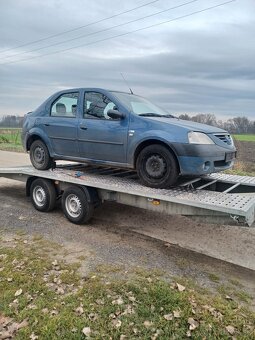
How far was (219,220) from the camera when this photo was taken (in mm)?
4473

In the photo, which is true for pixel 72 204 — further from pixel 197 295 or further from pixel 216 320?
pixel 216 320

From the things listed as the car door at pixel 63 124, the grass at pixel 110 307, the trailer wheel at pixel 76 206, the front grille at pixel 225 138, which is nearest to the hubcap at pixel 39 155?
the car door at pixel 63 124

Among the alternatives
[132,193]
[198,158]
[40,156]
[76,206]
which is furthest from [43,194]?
[198,158]

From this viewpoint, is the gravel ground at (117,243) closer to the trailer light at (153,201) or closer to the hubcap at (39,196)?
the hubcap at (39,196)

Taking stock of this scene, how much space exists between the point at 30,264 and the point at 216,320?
94.9 inches

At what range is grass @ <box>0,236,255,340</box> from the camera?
3.20 meters

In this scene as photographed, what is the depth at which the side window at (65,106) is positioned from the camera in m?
6.36

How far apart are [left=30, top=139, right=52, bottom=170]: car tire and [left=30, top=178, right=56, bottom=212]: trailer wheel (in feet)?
1.18

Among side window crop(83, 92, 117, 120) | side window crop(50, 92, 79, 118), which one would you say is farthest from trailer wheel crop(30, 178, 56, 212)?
side window crop(83, 92, 117, 120)

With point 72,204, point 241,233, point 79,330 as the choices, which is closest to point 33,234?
point 72,204

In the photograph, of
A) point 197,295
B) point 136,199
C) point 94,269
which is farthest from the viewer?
point 136,199

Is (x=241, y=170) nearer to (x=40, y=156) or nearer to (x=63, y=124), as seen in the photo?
(x=40, y=156)

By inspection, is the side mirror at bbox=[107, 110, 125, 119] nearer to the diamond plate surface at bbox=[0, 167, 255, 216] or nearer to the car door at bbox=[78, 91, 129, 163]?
the car door at bbox=[78, 91, 129, 163]

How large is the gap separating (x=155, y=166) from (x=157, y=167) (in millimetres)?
38
